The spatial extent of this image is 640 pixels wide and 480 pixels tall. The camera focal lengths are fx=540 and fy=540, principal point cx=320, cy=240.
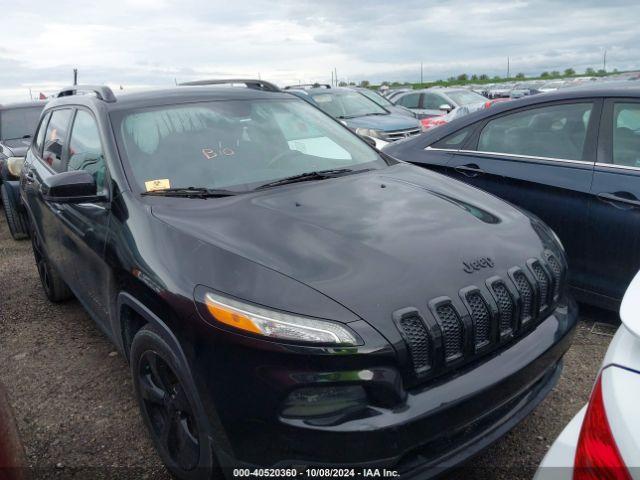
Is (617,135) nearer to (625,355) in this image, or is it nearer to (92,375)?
(625,355)

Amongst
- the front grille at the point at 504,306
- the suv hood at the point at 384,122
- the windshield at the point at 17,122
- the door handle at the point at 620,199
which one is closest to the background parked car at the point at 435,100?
the suv hood at the point at 384,122

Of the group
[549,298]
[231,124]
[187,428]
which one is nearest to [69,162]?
[231,124]

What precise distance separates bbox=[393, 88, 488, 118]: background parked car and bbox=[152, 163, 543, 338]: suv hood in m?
11.2

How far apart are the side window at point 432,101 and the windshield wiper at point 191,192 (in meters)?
12.1

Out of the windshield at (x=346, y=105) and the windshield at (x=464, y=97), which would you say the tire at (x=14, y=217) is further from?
the windshield at (x=464, y=97)

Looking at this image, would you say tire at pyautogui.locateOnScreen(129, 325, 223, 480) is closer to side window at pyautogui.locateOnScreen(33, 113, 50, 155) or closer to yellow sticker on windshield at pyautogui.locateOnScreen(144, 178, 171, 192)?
yellow sticker on windshield at pyautogui.locateOnScreen(144, 178, 171, 192)

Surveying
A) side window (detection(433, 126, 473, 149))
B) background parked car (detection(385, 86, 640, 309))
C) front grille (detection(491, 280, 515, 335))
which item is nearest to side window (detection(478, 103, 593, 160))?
background parked car (detection(385, 86, 640, 309))

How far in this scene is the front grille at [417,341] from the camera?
178 centimetres

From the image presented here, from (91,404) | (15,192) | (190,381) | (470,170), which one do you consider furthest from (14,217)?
(190,381)

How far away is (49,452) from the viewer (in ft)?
8.55

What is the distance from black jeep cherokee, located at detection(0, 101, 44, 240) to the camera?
643cm

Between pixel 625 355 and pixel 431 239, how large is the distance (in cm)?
105

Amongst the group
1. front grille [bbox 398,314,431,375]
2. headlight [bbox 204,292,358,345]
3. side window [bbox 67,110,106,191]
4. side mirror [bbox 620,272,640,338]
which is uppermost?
side window [bbox 67,110,106,191]

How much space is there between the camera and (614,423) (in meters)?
1.06
